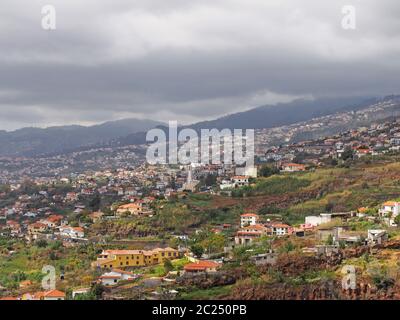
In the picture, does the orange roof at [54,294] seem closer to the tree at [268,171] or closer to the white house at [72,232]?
the white house at [72,232]

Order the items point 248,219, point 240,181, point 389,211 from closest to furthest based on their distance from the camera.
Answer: point 389,211 → point 248,219 → point 240,181

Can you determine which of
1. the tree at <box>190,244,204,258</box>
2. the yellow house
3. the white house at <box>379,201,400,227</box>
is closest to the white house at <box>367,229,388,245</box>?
the white house at <box>379,201,400,227</box>

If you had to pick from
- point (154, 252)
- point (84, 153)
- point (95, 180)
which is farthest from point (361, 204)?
point (84, 153)

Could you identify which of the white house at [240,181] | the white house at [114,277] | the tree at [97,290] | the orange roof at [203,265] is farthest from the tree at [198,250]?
the white house at [240,181]

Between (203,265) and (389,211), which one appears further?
(389,211)

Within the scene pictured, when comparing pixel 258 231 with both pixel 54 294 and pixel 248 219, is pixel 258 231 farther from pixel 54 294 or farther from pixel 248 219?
pixel 54 294

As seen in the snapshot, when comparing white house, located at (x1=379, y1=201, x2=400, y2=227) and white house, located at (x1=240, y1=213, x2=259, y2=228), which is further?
white house, located at (x1=240, y1=213, x2=259, y2=228)

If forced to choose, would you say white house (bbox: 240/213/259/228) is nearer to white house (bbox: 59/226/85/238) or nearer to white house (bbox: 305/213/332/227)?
white house (bbox: 305/213/332/227)

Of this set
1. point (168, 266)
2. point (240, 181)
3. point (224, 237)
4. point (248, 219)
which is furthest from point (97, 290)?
point (240, 181)

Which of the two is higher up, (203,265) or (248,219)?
(248,219)
